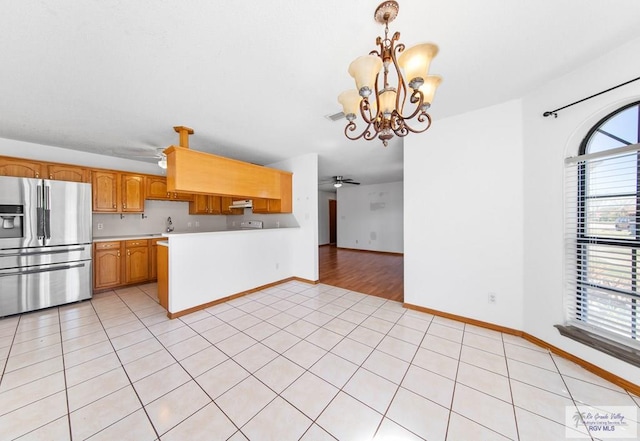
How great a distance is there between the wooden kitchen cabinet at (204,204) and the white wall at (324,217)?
178 inches

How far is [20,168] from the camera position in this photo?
3.11 meters

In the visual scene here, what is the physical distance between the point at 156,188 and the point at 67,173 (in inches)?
Answer: 45.8

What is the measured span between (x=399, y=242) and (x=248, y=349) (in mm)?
6190

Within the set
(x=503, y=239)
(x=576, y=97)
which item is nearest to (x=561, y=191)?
(x=503, y=239)

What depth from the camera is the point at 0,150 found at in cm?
320

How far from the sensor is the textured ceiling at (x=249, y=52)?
128 cm

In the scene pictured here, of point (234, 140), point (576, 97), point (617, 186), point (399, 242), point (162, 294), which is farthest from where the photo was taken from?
point (399, 242)

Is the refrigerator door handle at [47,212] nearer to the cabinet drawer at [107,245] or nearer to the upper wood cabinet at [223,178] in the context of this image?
the cabinet drawer at [107,245]

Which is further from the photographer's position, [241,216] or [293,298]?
[241,216]

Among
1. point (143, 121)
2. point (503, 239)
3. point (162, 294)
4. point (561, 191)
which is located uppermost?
point (143, 121)

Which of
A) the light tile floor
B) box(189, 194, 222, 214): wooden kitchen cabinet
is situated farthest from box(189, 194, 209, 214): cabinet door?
the light tile floor

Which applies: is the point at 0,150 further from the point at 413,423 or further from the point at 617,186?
the point at 617,186

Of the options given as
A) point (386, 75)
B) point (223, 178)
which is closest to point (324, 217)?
point (223, 178)

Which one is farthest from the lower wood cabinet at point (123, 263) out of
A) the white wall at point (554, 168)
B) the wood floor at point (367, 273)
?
the white wall at point (554, 168)
